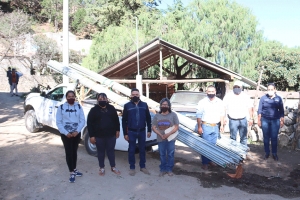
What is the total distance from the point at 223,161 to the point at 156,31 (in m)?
17.0

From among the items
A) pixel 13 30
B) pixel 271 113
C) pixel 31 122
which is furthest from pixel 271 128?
pixel 13 30

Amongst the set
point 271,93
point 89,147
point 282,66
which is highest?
point 282,66

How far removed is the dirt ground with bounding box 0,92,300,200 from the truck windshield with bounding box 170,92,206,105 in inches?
117

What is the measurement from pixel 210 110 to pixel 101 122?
2.25 m

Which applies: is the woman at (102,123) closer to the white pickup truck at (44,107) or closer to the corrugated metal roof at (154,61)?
the white pickup truck at (44,107)

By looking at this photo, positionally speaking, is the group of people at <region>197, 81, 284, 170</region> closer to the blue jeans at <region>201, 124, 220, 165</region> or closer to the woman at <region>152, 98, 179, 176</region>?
the blue jeans at <region>201, 124, 220, 165</region>

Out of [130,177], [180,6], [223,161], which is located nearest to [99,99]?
[130,177]

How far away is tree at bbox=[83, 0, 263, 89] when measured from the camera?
62.1 ft

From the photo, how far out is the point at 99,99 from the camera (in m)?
5.46

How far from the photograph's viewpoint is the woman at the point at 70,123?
5.26 m

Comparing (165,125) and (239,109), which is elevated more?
(239,109)

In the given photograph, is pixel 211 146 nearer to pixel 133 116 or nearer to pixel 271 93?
pixel 133 116

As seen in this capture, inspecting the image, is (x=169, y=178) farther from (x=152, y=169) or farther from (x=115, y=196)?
(x=115, y=196)

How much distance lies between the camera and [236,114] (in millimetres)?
6797
